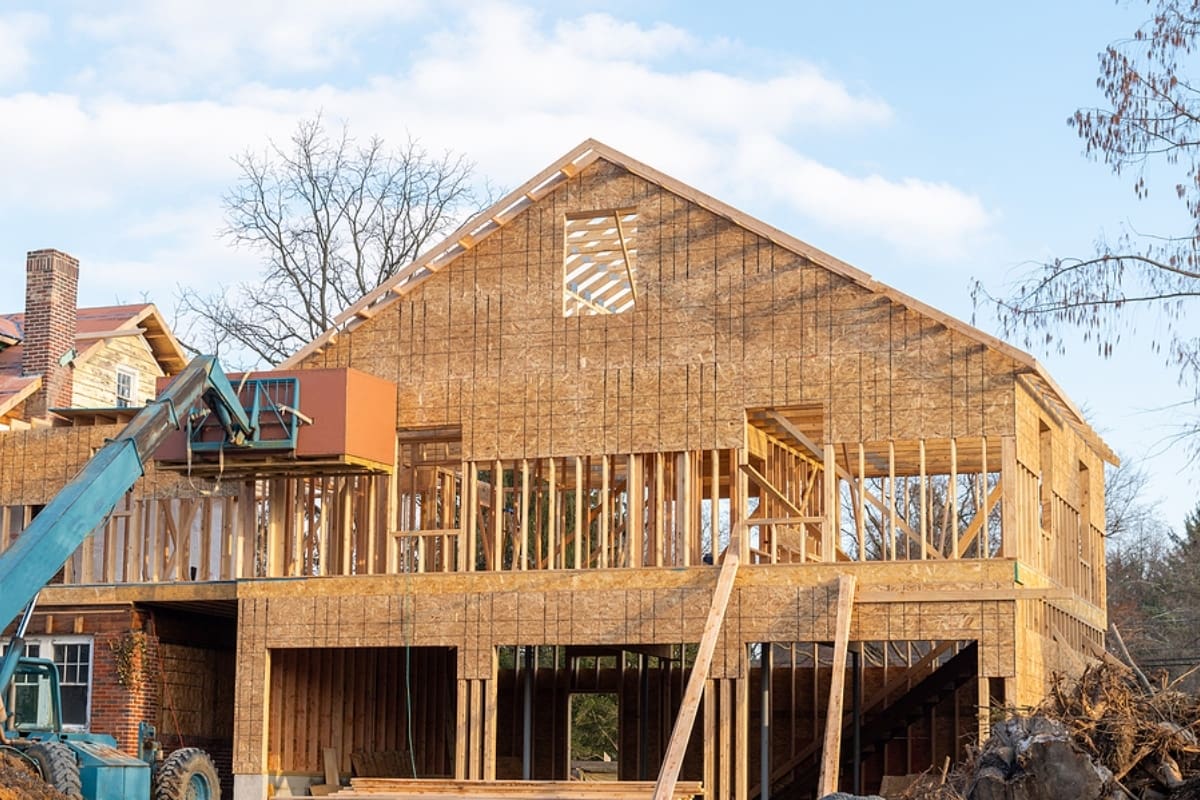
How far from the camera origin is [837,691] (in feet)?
71.6

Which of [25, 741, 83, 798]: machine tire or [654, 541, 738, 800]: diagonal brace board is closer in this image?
[25, 741, 83, 798]: machine tire

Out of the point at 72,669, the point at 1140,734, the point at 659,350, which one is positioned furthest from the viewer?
the point at 72,669

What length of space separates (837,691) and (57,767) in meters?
9.71

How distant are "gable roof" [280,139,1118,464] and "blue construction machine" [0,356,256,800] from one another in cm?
493

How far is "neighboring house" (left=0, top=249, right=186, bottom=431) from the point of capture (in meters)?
31.7

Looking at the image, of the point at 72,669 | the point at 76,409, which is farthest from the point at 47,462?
the point at 72,669

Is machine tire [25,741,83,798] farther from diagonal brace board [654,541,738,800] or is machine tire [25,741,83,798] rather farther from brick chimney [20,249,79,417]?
brick chimney [20,249,79,417]

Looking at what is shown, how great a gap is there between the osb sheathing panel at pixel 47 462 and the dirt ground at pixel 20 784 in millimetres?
11989

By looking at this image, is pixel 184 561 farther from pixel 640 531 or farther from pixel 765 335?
pixel 765 335

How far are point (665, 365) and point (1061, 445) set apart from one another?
7511 millimetres

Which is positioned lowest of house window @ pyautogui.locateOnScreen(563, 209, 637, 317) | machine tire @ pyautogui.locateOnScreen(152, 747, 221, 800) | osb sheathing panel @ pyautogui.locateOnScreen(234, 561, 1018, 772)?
machine tire @ pyautogui.locateOnScreen(152, 747, 221, 800)

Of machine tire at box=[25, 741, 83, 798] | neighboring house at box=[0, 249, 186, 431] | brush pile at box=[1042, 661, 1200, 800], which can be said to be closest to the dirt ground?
machine tire at box=[25, 741, 83, 798]

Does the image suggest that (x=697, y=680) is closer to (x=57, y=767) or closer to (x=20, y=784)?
(x=57, y=767)

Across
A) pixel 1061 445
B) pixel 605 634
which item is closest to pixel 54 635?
pixel 605 634
